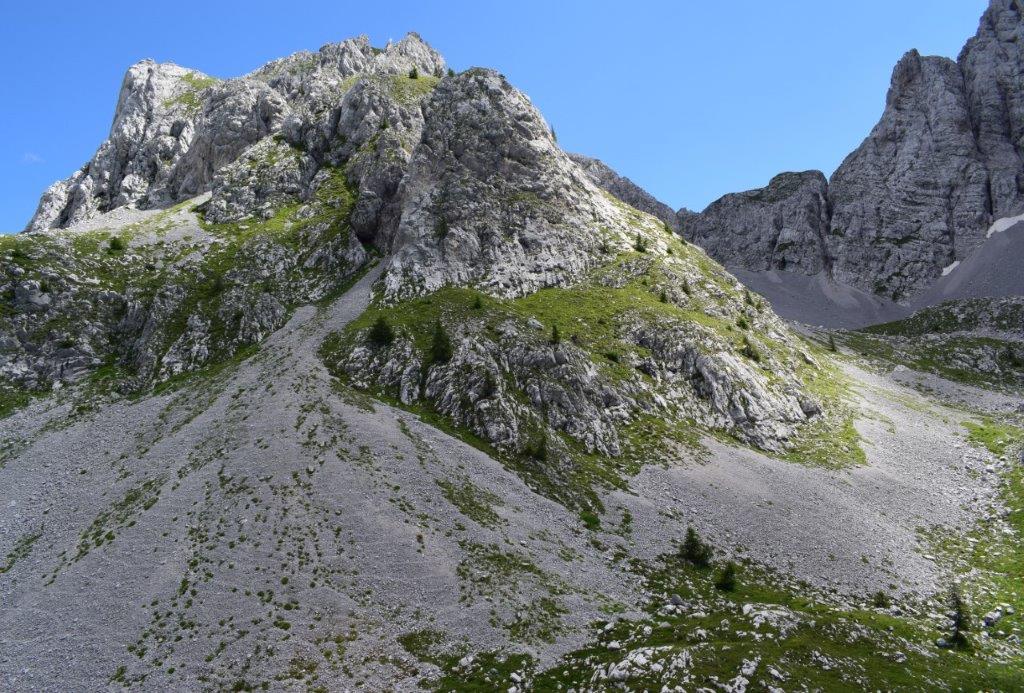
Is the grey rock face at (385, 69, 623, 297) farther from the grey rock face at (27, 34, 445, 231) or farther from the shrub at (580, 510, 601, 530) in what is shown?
the shrub at (580, 510, 601, 530)

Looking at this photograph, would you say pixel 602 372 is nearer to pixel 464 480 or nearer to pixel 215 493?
pixel 464 480

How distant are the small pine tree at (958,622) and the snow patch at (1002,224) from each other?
566 ft

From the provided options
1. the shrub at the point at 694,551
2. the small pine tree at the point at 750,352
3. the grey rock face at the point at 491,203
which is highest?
the grey rock face at the point at 491,203

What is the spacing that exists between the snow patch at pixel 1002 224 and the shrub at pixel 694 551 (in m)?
180

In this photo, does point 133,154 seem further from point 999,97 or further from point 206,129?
point 999,97

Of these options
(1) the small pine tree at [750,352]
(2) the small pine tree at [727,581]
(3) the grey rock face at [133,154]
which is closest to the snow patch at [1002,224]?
(1) the small pine tree at [750,352]

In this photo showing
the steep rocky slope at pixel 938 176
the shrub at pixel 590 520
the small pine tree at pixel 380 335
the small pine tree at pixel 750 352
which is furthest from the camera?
the steep rocky slope at pixel 938 176

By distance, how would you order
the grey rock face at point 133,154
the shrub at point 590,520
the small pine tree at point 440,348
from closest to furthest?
the shrub at point 590,520
the small pine tree at point 440,348
the grey rock face at point 133,154

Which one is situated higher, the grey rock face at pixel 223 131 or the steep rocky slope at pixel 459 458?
the grey rock face at pixel 223 131

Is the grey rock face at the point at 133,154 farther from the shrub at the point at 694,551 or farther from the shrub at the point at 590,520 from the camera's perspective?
the shrub at the point at 694,551

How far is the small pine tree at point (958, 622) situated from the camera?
35.3 metres

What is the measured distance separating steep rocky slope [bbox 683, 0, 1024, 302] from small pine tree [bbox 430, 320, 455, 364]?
533 feet

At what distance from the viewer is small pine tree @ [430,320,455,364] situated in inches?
2547

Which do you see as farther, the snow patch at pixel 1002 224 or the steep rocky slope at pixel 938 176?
the steep rocky slope at pixel 938 176
